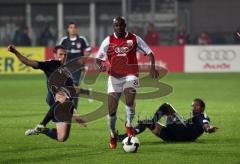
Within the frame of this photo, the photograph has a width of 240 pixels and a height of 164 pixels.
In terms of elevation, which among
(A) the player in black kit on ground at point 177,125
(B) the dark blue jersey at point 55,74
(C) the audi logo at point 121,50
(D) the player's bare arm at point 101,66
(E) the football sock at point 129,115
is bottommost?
(A) the player in black kit on ground at point 177,125

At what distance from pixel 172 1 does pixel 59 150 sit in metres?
29.1

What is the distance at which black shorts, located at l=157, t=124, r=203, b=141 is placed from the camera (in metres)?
13.3

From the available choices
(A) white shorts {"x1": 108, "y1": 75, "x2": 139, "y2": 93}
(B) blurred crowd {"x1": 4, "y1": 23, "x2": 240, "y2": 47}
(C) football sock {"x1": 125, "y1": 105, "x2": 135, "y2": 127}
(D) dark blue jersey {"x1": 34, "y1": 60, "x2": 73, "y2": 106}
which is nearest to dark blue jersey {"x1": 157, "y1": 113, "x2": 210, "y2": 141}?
(C) football sock {"x1": 125, "y1": 105, "x2": 135, "y2": 127}

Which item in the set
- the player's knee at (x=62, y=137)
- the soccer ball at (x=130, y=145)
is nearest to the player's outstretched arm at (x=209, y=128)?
the soccer ball at (x=130, y=145)

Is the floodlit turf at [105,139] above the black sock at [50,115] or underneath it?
underneath

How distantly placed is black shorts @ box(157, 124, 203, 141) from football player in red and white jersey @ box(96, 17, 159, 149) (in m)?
0.92

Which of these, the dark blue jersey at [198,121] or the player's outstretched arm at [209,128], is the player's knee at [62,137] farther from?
the player's outstretched arm at [209,128]

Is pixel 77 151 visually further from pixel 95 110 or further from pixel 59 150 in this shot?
pixel 95 110

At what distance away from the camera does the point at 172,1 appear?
4097cm

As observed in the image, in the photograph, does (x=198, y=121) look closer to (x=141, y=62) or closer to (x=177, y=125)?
(x=177, y=125)

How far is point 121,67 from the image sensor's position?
42.1ft

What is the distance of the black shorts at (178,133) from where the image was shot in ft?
43.5

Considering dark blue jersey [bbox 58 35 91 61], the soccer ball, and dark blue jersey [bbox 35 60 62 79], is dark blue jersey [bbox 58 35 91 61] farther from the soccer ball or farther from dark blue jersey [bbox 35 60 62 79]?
the soccer ball

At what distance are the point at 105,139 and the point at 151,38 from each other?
2381 cm
